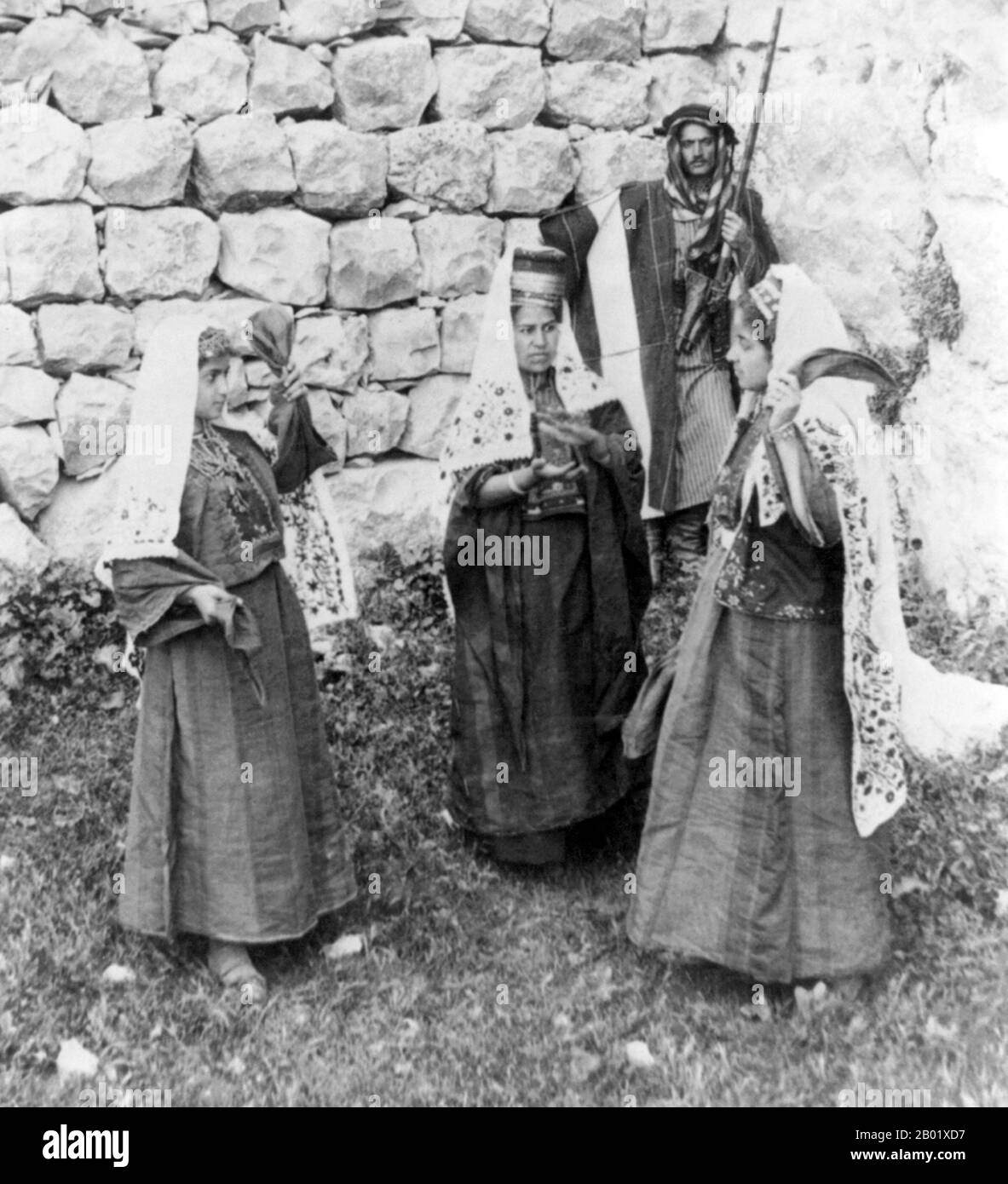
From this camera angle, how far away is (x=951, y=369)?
16.4ft

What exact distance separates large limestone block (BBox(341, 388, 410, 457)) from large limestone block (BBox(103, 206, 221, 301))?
0.78 meters

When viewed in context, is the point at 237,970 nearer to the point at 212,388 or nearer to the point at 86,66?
the point at 212,388

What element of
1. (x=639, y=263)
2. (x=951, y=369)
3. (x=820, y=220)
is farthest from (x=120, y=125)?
(x=951, y=369)

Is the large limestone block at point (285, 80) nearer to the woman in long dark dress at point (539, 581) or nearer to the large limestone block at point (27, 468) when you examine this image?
the large limestone block at point (27, 468)

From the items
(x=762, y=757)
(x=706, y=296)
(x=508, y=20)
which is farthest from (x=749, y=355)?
(x=508, y=20)

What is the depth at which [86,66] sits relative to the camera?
4.95m

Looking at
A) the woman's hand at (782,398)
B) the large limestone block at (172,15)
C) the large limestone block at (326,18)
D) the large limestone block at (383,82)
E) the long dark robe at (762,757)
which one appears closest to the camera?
the woman's hand at (782,398)

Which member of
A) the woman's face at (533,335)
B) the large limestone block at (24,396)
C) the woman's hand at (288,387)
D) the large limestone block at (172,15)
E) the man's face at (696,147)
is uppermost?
the large limestone block at (172,15)

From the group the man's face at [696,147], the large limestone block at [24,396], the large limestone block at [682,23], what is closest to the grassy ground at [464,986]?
the large limestone block at [24,396]

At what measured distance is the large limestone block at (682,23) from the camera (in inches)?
218

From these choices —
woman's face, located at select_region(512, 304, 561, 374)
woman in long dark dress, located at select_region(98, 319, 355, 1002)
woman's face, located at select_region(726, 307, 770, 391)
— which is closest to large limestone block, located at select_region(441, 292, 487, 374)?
woman's face, located at select_region(512, 304, 561, 374)

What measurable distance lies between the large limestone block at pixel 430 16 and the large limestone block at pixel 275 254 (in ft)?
2.72

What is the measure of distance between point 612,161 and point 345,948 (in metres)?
3.38

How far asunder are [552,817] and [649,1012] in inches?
28.1
